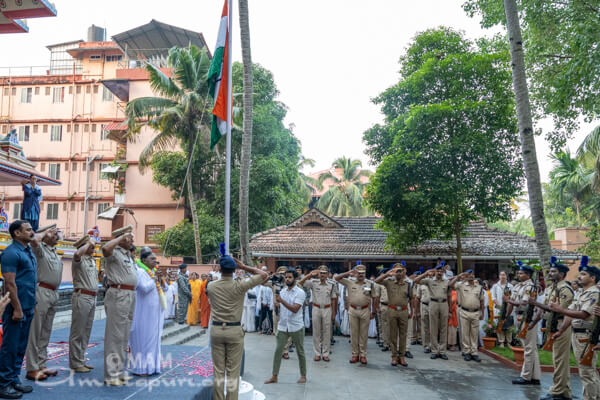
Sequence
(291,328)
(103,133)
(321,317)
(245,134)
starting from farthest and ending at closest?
(103,133)
(321,317)
(245,134)
(291,328)

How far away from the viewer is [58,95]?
32156mm

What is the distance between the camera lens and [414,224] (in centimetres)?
1599

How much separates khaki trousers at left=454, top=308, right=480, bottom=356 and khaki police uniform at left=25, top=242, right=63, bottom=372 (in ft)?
28.7

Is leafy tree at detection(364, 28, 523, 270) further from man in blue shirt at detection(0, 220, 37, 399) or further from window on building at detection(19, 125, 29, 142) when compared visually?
window on building at detection(19, 125, 29, 142)

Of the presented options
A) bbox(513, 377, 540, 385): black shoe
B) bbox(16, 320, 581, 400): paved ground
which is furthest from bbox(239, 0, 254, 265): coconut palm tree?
bbox(513, 377, 540, 385): black shoe

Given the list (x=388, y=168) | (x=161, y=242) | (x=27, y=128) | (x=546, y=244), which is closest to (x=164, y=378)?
(x=546, y=244)

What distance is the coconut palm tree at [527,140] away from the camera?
9117 millimetres

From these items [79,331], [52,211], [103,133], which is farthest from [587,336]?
[52,211]

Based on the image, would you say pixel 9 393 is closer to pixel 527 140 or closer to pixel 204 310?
pixel 204 310

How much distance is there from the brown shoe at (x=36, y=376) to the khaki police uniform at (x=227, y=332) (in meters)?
2.07

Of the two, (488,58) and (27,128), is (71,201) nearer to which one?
(27,128)

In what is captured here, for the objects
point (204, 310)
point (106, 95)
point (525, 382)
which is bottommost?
point (525, 382)

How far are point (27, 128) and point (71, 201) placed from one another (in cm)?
640

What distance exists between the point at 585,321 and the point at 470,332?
14.1 feet
